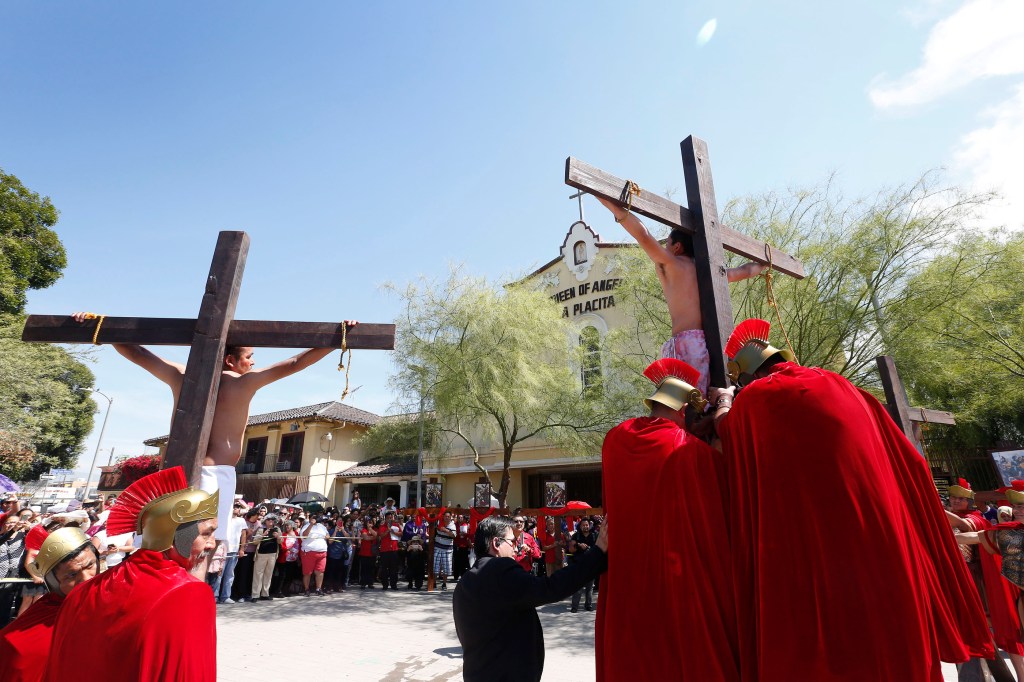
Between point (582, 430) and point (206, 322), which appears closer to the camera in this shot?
point (206, 322)

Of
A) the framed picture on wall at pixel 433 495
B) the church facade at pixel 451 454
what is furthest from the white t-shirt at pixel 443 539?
the framed picture on wall at pixel 433 495

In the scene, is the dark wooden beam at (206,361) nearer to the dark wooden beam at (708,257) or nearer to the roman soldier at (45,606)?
the roman soldier at (45,606)

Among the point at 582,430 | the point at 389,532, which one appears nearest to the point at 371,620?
the point at 389,532

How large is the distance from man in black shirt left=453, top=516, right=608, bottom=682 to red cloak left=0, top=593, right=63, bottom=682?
6.92 ft

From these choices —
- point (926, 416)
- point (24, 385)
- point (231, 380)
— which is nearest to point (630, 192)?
point (231, 380)

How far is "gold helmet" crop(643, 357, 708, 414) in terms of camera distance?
219cm

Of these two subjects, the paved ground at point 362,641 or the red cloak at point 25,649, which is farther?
the paved ground at point 362,641

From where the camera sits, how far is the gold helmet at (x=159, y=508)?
7.27 ft

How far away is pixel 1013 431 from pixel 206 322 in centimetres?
2100

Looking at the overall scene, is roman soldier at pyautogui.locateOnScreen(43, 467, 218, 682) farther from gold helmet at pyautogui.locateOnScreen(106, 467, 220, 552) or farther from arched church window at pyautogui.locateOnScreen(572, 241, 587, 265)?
arched church window at pyautogui.locateOnScreen(572, 241, 587, 265)

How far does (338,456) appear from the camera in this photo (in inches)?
1200

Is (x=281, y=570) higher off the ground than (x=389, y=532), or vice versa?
(x=389, y=532)

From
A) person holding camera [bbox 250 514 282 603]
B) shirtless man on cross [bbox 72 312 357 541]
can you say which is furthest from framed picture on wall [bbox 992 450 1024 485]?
person holding camera [bbox 250 514 282 603]

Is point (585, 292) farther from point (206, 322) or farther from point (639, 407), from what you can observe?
point (206, 322)
